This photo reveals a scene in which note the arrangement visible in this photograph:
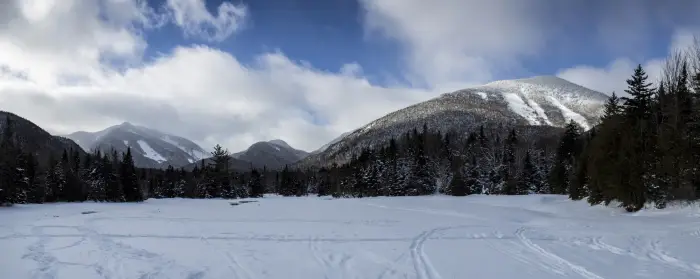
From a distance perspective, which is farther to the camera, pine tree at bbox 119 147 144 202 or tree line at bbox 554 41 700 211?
pine tree at bbox 119 147 144 202

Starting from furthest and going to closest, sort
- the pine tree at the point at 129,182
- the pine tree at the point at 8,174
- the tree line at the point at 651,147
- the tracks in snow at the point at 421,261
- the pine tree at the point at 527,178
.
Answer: the pine tree at the point at 527,178, the pine tree at the point at 129,182, the pine tree at the point at 8,174, the tree line at the point at 651,147, the tracks in snow at the point at 421,261

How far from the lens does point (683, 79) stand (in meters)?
32.0

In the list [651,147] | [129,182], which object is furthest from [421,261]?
[129,182]

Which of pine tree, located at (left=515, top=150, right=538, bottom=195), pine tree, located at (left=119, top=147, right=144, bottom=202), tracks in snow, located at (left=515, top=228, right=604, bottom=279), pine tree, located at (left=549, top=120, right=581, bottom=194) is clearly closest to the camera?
tracks in snow, located at (left=515, top=228, right=604, bottom=279)

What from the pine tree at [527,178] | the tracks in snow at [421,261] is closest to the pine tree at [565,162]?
the pine tree at [527,178]

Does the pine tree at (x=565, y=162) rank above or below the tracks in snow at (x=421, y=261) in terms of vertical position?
above

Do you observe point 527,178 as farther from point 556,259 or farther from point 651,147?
point 556,259

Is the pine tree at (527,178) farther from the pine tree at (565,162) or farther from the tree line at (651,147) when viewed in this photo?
the tree line at (651,147)

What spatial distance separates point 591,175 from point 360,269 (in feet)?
104

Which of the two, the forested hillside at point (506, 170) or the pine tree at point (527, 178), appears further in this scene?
the pine tree at point (527, 178)

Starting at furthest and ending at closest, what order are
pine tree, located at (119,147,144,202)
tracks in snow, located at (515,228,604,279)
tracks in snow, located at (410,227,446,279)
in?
pine tree, located at (119,147,144,202), tracks in snow, located at (515,228,604,279), tracks in snow, located at (410,227,446,279)

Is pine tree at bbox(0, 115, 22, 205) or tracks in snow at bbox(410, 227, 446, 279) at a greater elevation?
pine tree at bbox(0, 115, 22, 205)

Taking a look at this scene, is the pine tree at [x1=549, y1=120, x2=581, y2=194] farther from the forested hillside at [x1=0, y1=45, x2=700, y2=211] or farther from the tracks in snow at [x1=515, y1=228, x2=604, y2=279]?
the tracks in snow at [x1=515, y1=228, x2=604, y2=279]

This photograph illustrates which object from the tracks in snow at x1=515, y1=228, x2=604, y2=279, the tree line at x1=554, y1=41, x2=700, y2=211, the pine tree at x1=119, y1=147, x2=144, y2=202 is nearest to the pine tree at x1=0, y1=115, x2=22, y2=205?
the pine tree at x1=119, y1=147, x2=144, y2=202
